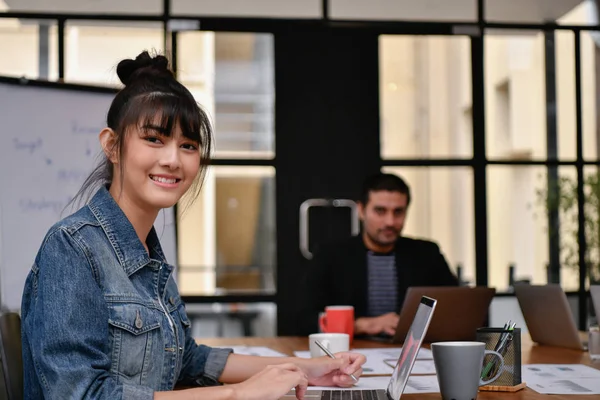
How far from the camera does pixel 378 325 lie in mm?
2812

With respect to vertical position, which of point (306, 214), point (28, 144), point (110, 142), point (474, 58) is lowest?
point (306, 214)

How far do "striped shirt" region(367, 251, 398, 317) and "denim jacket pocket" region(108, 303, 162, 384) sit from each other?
207cm

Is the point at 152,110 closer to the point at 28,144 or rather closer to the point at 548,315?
the point at 548,315

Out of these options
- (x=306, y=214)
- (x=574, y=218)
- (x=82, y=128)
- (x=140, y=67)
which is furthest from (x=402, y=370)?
(x=574, y=218)

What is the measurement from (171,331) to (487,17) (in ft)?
11.7

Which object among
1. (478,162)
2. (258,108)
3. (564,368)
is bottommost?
(564,368)

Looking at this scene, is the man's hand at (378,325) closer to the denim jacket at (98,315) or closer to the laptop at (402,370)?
the laptop at (402,370)

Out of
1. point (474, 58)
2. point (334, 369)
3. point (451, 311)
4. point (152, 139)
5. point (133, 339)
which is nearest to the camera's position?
point (133, 339)

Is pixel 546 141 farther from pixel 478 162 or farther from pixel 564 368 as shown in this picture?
pixel 564 368

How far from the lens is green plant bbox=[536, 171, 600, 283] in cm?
467

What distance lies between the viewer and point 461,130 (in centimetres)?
463

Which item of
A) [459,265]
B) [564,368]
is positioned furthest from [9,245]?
[459,265]

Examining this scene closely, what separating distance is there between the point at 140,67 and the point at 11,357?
2.26ft

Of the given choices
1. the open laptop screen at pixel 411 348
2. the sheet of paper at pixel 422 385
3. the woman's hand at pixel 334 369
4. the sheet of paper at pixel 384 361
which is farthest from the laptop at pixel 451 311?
the open laptop screen at pixel 411 348
